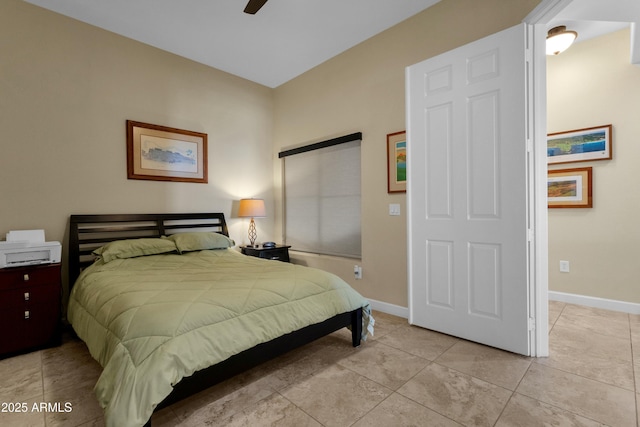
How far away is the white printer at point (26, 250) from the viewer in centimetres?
237

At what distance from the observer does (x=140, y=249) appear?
2969 millimetres

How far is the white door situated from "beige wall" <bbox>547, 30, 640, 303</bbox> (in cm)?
186

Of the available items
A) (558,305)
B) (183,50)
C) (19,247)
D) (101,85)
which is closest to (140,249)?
(19,247)

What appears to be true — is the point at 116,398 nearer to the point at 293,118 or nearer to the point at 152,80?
the point at 152,80

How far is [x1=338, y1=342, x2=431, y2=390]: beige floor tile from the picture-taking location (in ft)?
6.56

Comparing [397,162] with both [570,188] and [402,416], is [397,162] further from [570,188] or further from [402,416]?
[402,416]

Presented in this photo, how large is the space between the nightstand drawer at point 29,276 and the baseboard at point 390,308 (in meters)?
3.02

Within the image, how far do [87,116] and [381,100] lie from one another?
3.10 meters

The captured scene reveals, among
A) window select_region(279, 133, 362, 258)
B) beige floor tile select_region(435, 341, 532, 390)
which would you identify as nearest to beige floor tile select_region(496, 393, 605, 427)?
beige floor tile select_region(435, 341, 532, 390)

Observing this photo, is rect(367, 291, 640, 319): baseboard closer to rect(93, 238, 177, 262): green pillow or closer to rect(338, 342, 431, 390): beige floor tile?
rect(338, 342, 431, 390): beige floor tile

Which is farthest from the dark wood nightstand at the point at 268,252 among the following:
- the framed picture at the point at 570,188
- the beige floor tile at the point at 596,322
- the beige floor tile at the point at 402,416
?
the framed picture at the point at 570,188

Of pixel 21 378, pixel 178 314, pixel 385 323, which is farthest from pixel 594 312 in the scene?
pixel 21 378

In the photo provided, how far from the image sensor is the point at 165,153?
3631mm

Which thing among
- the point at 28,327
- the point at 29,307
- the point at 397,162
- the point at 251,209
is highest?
the point at 397,162
